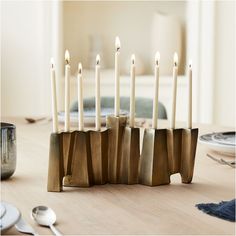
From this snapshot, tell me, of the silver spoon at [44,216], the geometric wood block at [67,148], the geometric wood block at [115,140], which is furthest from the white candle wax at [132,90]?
the silver spoon at [44,216]

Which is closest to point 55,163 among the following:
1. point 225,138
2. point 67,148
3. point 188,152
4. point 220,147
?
point 67,148

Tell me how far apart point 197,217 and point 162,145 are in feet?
0.66

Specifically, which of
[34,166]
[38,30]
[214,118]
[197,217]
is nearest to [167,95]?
[214,118]

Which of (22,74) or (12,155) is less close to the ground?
(22,74)

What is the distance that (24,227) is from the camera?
706 millimetres

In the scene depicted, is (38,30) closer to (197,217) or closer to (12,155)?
(12,155)

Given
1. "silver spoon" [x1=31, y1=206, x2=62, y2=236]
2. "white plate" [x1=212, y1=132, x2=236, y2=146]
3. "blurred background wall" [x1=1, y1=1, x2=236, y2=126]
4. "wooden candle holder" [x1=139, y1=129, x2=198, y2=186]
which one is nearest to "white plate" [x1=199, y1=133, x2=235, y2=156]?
"white plate" [x1=212, y1=132, x2=236, y2=146]

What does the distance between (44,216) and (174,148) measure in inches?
12.1

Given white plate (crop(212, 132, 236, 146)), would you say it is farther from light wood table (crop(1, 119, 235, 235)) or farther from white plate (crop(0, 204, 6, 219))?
white plate (crop(0, 204, 6, 219))

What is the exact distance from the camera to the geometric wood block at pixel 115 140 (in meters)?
0.94

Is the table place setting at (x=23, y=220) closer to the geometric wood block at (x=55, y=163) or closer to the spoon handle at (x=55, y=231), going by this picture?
the spoon handle at (x=55, y=231)

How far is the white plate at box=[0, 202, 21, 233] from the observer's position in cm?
67

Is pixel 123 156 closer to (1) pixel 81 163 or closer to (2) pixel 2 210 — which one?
Result: (1) pixel 81 163

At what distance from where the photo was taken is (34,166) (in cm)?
112
